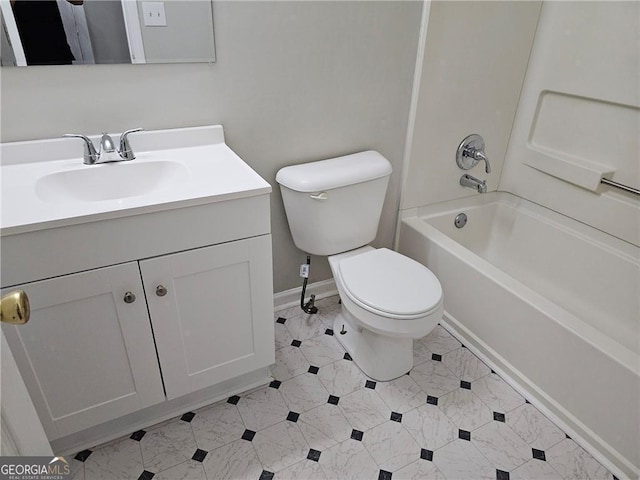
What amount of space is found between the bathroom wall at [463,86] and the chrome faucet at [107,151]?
117 centimetres

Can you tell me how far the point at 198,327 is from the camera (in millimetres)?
1414

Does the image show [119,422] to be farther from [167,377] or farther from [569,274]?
[569,274]

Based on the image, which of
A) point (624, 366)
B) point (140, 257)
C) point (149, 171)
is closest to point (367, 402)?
point (624, 366)

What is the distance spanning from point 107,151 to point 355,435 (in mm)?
1246

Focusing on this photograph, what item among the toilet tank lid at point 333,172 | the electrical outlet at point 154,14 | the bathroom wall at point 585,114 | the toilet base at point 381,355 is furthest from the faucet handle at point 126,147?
the bathroom wall at point 585,114

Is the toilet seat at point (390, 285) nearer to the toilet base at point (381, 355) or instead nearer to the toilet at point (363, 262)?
the toilet at point (363, 262)

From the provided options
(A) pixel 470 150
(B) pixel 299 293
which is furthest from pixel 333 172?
(A) pixel 470 150

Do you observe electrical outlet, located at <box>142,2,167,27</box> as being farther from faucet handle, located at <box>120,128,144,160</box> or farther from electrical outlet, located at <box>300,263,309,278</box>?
electrical outlet, located at <box>300,263,309,278</box>

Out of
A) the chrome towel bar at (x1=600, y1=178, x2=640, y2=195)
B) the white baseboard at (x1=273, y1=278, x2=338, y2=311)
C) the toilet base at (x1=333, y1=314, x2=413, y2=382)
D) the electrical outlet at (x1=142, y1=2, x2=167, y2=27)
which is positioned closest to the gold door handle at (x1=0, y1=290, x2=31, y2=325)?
the electrical outlet at (x1=142, y1=2, x2=167, y2=27)

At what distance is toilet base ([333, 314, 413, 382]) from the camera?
1706 millimetres

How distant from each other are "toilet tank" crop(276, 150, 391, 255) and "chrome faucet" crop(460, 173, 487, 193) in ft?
1.79

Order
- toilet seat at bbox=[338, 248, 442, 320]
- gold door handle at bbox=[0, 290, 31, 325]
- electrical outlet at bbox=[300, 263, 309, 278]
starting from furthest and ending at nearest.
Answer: electrical outlet at bbox=[300, 263, 309, 278] < toilet seat at bbox=[338, 248, 442, 320] < gold door handle at bbox=[0, 290, 31, 325]

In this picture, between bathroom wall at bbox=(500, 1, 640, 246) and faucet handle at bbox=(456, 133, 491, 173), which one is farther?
faucet handle at bbox=(456, 133, 491, 173)

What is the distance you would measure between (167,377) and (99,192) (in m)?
0.63
